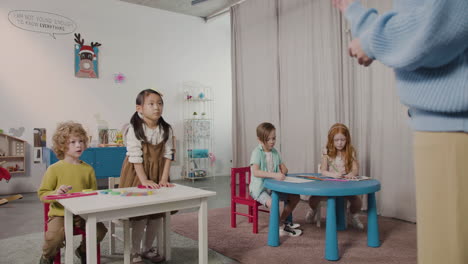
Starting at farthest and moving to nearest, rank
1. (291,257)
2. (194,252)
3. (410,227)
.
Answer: (410,227), (194,252), (291,257)

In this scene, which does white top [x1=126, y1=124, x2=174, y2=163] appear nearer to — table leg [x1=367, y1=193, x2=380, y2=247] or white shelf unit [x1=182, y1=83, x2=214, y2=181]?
table leg [x1=367, y1=193, x2=380, y2=247]

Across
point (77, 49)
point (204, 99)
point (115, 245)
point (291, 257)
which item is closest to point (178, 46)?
point (204, 99)

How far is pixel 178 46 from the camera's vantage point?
641 cm

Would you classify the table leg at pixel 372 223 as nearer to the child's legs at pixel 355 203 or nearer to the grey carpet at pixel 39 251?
the child's legs at pixel 355 203

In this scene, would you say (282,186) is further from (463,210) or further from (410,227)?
(463,210)

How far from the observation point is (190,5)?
612 cm

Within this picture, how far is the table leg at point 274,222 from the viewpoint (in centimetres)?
256

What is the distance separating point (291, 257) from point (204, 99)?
175 inches

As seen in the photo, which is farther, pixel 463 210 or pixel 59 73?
pixel 59 73

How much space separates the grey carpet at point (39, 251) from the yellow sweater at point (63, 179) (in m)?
0.57

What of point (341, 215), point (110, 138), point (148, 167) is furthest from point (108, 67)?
point (341, 215)

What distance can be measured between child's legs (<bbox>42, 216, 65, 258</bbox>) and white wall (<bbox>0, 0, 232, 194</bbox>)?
3.70 metres

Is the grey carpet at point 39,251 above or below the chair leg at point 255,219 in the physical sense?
below

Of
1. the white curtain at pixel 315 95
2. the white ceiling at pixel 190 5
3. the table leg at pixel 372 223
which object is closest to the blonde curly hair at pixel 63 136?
the table leg at pixel 372 223
